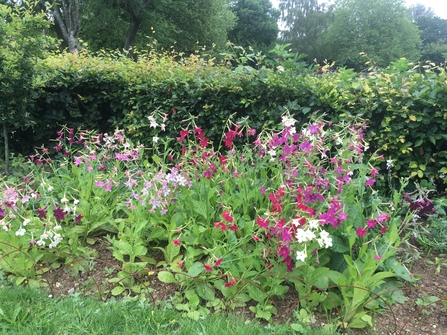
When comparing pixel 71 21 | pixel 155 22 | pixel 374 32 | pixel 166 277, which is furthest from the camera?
pixel 374 32

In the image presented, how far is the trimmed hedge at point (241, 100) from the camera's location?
12.0 ft

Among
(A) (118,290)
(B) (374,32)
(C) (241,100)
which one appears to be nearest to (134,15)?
(C) (241,100)

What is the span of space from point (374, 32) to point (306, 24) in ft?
55.4

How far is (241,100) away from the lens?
177 inches

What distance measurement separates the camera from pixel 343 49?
39.9 meters

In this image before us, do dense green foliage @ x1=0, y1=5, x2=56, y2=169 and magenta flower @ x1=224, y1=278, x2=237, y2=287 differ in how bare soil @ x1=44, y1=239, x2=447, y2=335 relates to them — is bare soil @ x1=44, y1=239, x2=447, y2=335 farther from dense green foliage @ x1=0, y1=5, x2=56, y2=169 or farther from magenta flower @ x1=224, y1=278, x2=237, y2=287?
dense green foliage @ x1=0, y1=5, x2=56, y2=169

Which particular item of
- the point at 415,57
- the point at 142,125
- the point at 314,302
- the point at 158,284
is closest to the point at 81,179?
the point at 158,284

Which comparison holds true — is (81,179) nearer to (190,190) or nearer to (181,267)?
(190,190)

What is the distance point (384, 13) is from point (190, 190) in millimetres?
42925

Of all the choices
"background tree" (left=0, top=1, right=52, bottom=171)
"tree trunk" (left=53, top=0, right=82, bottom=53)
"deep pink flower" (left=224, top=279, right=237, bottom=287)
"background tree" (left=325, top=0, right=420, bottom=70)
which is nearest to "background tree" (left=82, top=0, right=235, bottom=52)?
"tree trunk" (left=53, top=0, right=82, bottom=53)

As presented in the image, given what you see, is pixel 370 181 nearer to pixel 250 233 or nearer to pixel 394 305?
pixel 394 305

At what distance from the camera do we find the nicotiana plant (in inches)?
88.4

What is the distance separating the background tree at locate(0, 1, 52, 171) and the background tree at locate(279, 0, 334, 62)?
47.4 meters

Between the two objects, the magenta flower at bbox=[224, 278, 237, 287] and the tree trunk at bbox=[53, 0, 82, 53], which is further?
the tree trunk at bbox=[53, 0, 82, 53]
